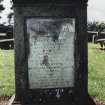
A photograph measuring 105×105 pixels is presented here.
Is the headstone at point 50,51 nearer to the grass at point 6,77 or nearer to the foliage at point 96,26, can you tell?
the grass at point 6,77

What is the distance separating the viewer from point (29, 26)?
23.0 ft

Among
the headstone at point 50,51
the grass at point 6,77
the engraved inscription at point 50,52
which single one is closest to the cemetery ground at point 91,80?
the grass at point 6,77

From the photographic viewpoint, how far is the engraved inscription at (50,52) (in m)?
7.04

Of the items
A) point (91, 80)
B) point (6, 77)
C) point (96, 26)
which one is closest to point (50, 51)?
point (91, 80)

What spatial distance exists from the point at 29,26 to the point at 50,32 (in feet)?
1.06

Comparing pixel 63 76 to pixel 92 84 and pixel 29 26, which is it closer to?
pixel 29 26

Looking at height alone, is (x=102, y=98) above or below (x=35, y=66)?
below

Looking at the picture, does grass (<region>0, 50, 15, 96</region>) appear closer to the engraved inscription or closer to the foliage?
the engraved inscription

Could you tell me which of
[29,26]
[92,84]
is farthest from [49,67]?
[92,84]

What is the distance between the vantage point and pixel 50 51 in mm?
7090

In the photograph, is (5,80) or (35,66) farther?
(5,80)

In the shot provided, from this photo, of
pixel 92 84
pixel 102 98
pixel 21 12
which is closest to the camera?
pixel 21 12

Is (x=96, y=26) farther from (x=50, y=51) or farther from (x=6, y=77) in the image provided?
(x=50, y=51)

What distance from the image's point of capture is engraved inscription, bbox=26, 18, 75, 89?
704cm
